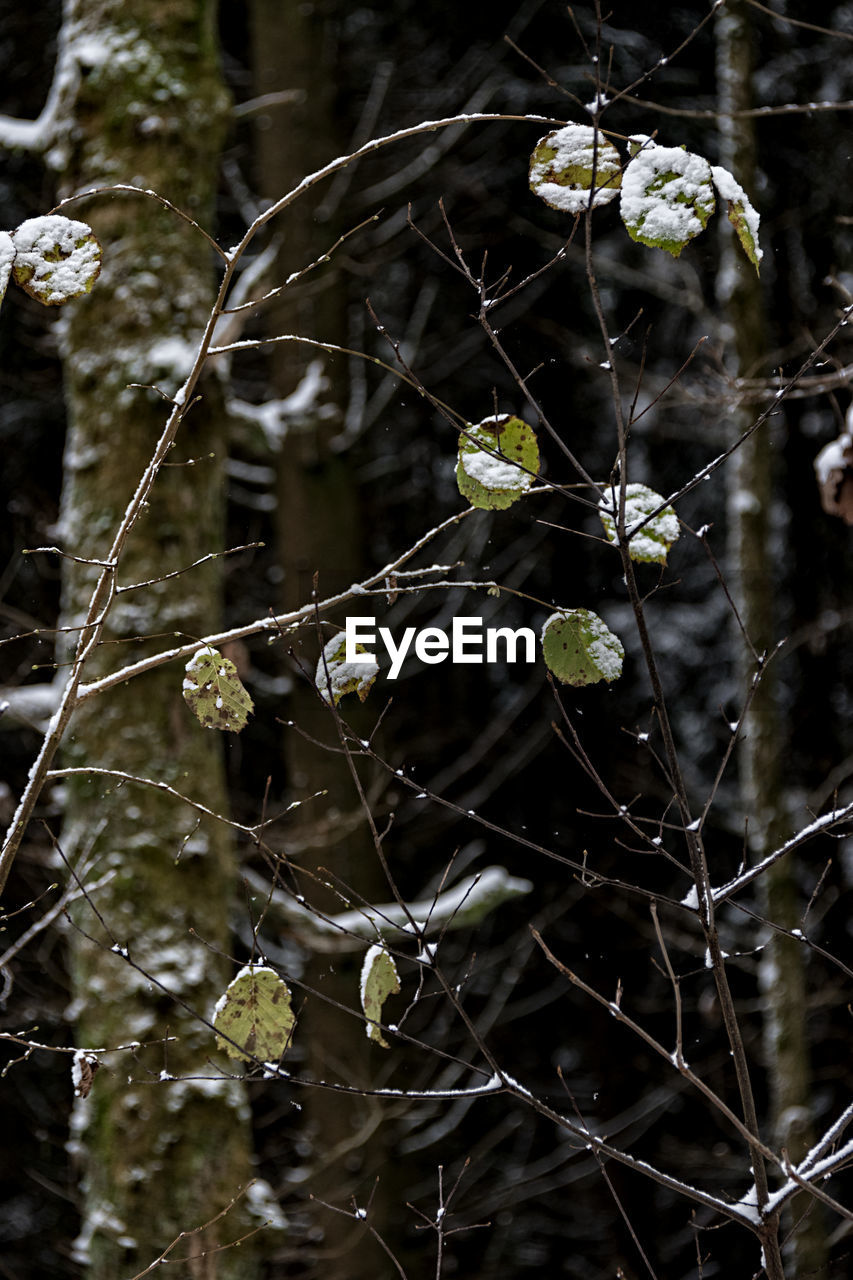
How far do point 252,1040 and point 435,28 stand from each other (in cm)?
551

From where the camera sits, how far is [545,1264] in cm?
552

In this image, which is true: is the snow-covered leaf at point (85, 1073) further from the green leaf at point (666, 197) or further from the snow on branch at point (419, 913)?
the green leaf at point (666, 197)

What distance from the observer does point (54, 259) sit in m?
0.98

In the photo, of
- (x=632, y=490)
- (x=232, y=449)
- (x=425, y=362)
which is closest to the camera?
(x=632, y=490)

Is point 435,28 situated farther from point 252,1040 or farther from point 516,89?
point 252,1040

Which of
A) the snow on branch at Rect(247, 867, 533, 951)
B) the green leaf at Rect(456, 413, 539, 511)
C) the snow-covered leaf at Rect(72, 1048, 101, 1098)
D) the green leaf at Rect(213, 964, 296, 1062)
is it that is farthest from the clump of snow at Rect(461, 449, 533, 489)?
the snow on branch at Rect(247, 867, 533, 951)

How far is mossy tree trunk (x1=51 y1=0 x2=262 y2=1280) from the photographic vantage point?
1.91m

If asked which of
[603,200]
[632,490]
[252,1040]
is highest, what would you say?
[603,200]

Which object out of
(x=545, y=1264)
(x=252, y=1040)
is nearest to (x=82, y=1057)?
(x=252, y=1040)

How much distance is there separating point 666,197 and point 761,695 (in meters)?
2.53

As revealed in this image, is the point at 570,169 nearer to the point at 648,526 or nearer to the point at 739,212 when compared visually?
the point at 739,212

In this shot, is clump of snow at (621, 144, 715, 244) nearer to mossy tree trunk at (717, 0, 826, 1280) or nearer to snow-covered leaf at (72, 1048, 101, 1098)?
snow-covered leaf at (72, 1048, 101, 1098)

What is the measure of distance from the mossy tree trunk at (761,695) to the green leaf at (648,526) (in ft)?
6.76

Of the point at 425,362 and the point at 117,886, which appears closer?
the point at 117,886
